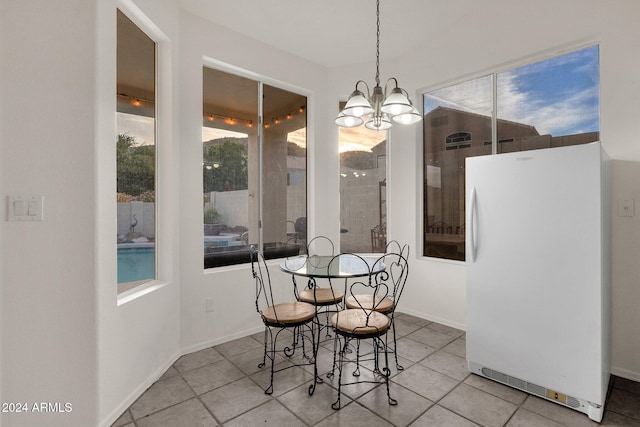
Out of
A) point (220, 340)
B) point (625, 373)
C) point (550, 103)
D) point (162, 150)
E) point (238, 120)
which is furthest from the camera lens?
point (238, 120)

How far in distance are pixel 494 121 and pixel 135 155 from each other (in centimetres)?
326

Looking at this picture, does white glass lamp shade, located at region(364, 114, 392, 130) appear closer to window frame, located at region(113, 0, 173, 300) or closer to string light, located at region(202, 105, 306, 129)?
string light, located at region(202, 105, 306, 129)

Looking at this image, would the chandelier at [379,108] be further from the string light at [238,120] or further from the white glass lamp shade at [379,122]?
the string light at [238,120]

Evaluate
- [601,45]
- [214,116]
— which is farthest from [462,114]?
[214,116]

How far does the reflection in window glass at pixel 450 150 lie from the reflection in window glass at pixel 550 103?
6.8 inches

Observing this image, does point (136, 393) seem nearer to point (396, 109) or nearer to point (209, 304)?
point (209, 304)

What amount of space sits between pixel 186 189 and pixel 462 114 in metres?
2.92

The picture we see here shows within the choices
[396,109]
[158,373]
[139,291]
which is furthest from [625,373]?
[139,291]

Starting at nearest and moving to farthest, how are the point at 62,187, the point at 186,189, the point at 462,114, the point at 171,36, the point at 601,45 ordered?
the point at 62,187, the point at 601,45, the point at 171,36, the point at 186,189, the point at 462,114

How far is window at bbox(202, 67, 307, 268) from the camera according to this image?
3.12 meters

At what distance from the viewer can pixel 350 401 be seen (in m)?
2.09

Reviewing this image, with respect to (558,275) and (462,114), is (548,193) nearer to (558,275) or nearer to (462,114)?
(558,275)

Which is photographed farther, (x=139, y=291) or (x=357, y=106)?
(x=139, y=291)

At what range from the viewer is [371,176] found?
4.04 meters
